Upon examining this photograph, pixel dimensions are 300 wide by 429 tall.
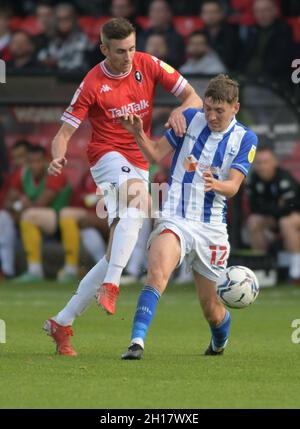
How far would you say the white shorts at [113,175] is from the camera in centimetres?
909

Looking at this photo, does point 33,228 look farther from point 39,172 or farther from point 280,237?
point 280,237

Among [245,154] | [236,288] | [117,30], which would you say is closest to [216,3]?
[117,30]

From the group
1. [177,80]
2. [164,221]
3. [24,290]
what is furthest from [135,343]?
[24,290]

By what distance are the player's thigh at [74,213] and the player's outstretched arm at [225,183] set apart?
7.95 meters

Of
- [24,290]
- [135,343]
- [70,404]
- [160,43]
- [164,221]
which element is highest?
[160,43]


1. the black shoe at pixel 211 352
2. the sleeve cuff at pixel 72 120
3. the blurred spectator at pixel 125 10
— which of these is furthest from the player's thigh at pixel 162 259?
the blurred spectator at pixel 125 10

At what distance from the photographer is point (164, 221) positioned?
28.7 ft

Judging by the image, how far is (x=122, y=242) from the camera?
887cm

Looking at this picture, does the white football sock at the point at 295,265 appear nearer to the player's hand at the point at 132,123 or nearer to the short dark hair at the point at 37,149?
the short dark hair at the point at 37,149

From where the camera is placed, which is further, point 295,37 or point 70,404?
point 295,37

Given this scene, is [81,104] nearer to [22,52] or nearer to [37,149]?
[37,149]

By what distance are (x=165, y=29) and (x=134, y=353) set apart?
10342 millimetres

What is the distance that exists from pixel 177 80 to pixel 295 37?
26.8ft

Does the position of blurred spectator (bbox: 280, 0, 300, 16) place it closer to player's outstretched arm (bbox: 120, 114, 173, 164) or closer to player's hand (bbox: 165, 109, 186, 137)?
player's hand (bbox: 165, 109, 186, 137)
